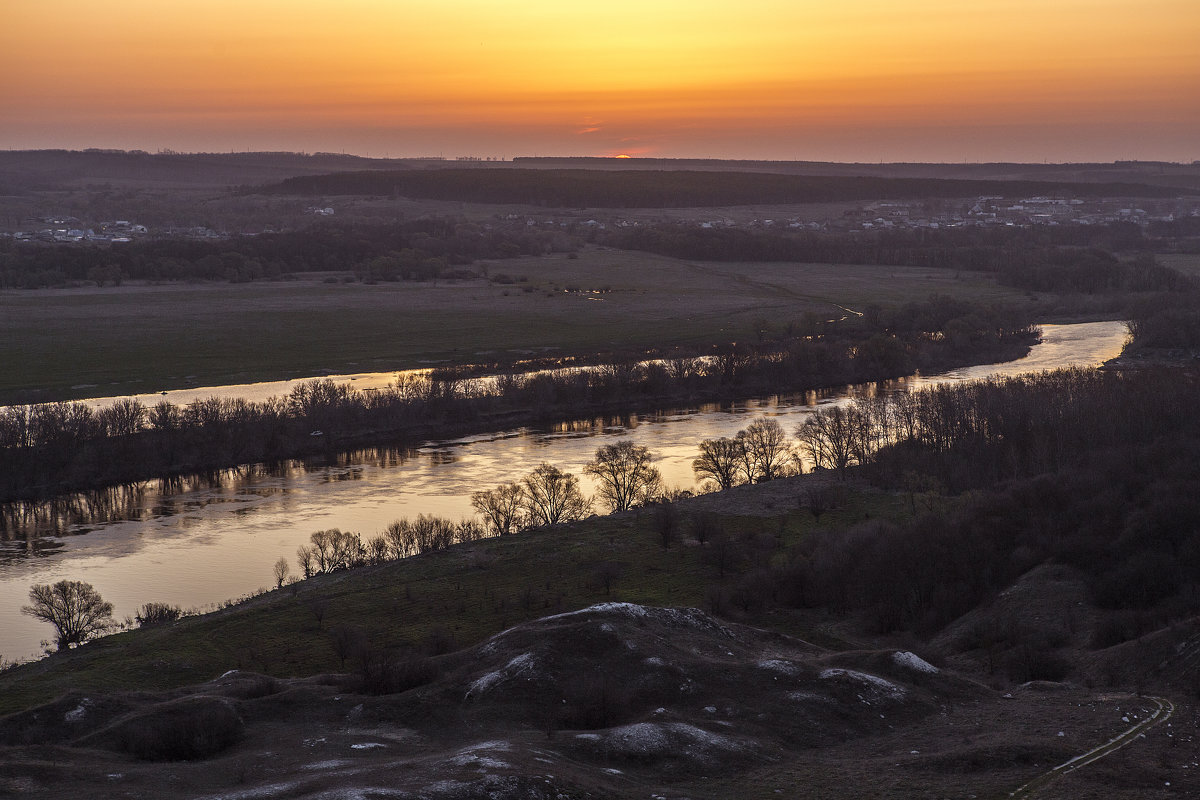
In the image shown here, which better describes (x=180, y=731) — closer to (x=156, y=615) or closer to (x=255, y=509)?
(x=156, y=615)

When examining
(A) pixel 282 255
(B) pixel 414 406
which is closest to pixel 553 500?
(B) pixel 414 406

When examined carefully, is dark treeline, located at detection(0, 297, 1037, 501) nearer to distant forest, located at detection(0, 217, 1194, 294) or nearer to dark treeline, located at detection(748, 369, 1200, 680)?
dark treeline, located at detection(748, 369, 1200, 680)

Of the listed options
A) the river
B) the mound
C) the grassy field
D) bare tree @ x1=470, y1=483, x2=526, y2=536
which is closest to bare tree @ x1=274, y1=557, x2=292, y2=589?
the river

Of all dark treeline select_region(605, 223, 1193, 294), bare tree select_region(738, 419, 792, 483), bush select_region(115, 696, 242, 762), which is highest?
dark treeline select_region(605, 223, 1193, 294)

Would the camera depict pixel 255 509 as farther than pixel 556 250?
No

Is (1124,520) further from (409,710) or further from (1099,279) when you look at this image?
(1099,279)

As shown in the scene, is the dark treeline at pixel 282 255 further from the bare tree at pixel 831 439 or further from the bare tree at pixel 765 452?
the bare tree at pixel 831 439
